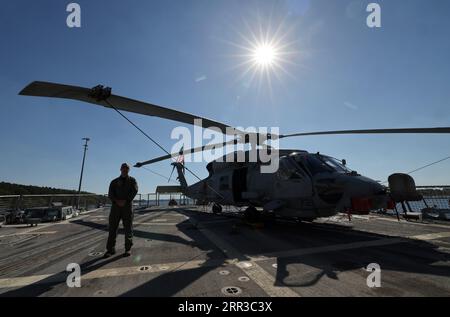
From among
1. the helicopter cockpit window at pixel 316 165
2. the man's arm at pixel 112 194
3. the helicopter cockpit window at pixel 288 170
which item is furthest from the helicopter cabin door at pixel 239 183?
the man's arm at pixel 112 194

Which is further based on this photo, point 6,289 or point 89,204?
point 89,204

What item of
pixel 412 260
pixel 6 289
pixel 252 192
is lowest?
pixel 6 289

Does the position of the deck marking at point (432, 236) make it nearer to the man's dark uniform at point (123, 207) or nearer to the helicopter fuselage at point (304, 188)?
the helicopter fuselage at point (304, 188)

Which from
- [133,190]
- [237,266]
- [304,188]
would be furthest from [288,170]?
[133,190]

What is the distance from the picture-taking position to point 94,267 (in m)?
4.67

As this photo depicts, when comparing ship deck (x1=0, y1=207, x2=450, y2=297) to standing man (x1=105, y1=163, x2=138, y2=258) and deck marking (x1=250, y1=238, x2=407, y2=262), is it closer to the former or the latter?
→ deck marking (x1=250, y1=238, x2=407, y2=262)

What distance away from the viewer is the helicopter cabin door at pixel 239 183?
476 inches

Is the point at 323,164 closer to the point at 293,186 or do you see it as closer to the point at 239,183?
the point at 293,186

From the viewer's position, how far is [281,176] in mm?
9945

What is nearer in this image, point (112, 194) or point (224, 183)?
point (112, 194)

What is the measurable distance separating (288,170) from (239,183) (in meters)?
3.28
